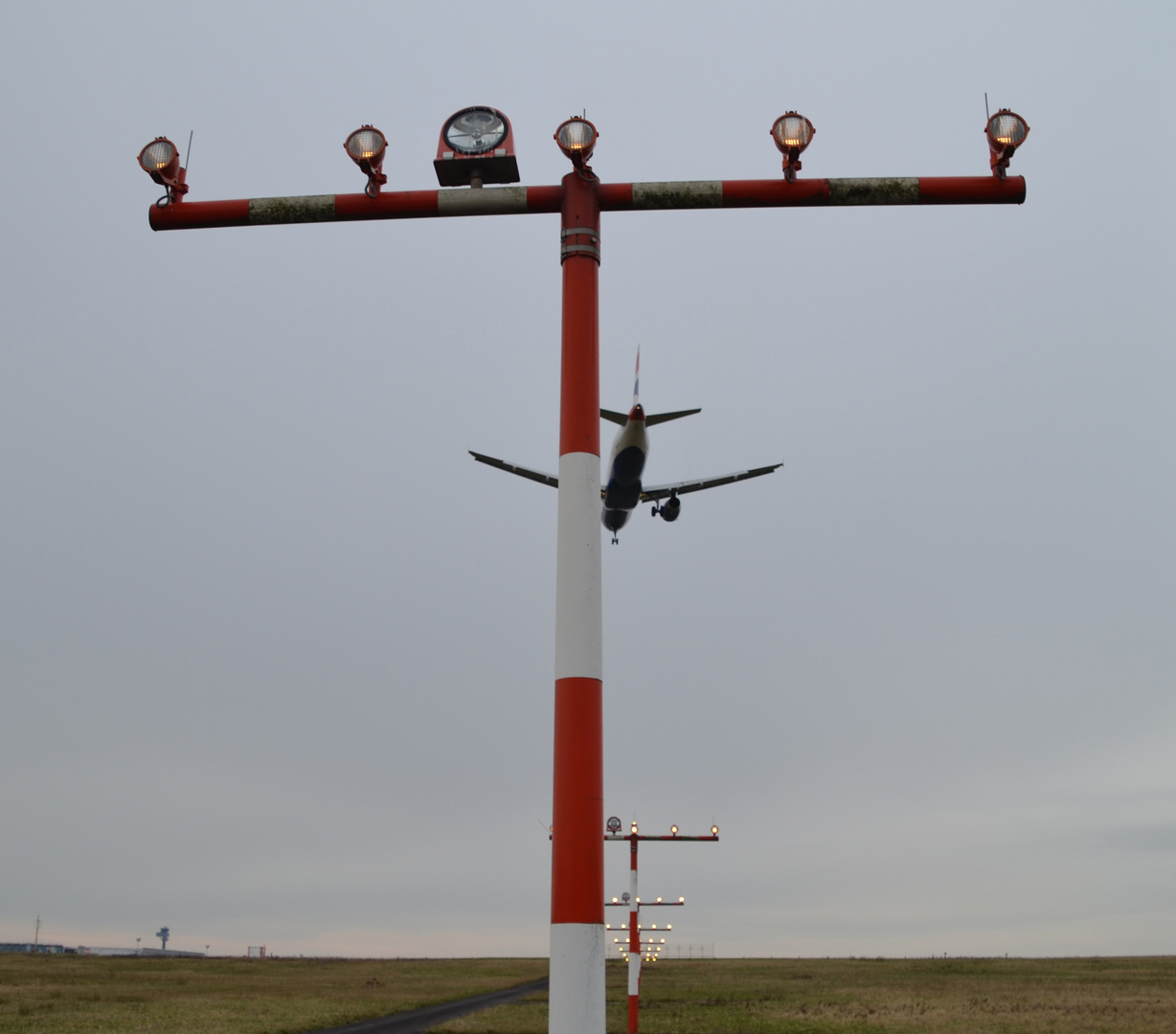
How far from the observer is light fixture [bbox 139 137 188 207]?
9352 mm

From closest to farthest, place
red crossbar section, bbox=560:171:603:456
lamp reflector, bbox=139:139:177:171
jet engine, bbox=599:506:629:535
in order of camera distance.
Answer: red crossbar section, bbox=560:171:603:456
lamp reflector, bbox=139:139:177:171
jet engine, bbox=599:506:629:535

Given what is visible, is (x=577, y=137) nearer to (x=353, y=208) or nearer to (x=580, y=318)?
(x=580, y=318)

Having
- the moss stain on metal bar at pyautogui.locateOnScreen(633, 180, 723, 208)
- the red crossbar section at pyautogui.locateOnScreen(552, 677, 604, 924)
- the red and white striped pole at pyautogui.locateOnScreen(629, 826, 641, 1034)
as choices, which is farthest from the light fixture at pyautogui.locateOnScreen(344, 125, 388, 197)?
the red and white striped pole at pyautogui.locateOnScreen(629, 826, 641, 1034)

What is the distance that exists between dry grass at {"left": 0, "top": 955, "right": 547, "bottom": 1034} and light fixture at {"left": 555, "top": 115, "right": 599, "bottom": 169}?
4104 centimetres

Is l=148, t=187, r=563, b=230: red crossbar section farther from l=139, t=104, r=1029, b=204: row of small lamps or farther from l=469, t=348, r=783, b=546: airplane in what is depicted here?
l=469, t=348, r=783, b=546: airplane

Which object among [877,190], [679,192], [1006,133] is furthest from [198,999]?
[1006,133]

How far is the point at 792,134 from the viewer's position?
29.5ft

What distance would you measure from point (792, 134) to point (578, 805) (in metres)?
5.97

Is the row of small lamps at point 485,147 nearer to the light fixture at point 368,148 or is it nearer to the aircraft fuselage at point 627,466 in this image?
the light fixture at point 368,148

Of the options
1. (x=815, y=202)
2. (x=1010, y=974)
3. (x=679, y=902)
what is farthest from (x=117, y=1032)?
(x=1010, y=974)

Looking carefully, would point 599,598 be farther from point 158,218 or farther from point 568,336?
point 158,218

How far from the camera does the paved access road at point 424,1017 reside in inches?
1634

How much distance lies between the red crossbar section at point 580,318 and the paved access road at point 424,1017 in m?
39.0

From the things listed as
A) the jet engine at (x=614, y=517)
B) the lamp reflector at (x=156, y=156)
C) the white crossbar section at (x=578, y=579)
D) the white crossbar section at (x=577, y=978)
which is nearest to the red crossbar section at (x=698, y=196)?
the lamp reflector at (x=156, y=156)
